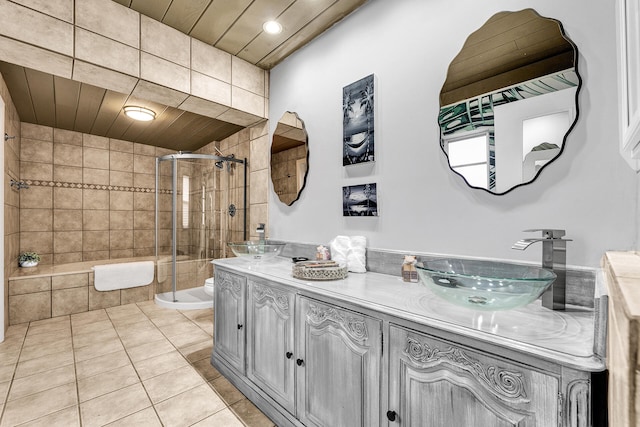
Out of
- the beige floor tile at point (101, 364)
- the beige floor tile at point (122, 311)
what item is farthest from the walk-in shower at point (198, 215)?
the beige floor tile at point (101, 364)

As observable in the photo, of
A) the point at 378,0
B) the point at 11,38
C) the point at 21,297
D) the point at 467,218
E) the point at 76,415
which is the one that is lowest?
the point at 76,415

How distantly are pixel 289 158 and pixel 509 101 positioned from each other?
1.57m

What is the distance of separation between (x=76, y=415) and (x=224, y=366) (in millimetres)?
787

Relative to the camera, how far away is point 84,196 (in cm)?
413

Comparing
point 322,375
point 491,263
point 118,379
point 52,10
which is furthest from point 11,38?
point 491,263

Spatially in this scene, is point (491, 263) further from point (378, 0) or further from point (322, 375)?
point (378, 0)

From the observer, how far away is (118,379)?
75.7 inches

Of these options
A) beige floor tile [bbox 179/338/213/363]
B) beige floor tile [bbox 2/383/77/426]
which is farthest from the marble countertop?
beige floor tile [bbox 2/383/77/426]

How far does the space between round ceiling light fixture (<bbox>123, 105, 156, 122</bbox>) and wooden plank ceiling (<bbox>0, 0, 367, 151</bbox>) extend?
8 centimetres

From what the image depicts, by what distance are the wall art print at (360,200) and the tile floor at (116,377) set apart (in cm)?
128

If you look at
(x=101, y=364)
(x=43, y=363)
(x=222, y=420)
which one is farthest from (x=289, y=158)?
(x=43, y=363)

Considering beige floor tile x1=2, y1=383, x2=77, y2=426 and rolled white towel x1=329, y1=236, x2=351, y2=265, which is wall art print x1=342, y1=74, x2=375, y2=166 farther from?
beige floor tile x1=2, y1=383, x2=77, y2=426

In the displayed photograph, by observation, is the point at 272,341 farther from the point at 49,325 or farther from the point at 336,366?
the point at 49,325

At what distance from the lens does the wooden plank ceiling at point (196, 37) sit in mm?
1902
